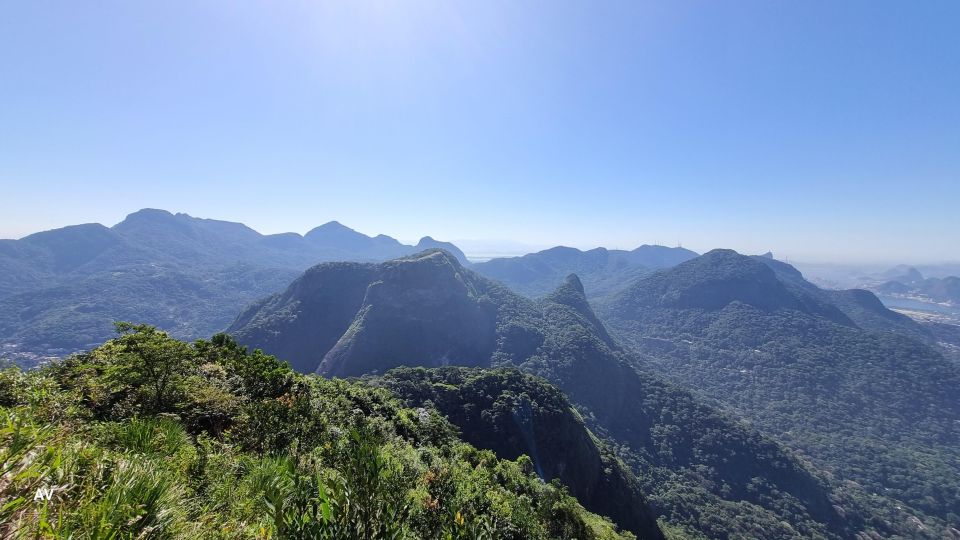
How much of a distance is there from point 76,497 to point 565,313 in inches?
7643

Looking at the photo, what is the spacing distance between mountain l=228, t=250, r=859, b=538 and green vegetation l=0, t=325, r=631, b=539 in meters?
51.6

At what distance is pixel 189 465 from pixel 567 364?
14554cm

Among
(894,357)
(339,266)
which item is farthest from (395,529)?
(894,357)

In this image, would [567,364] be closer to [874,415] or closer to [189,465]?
[189,465]

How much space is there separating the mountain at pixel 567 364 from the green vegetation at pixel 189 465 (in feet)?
169

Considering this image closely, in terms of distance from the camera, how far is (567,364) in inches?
5655

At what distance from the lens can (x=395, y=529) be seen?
5.72 meters

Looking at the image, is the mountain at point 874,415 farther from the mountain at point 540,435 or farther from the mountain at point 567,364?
the mountain at point 540,435

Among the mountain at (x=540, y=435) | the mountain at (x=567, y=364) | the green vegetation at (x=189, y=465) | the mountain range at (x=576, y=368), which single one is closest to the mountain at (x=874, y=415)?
the mountain range at (x=576, y=368)

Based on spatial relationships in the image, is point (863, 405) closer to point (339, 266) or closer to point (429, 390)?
point (429, 390)

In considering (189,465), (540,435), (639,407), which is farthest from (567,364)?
(189,465)

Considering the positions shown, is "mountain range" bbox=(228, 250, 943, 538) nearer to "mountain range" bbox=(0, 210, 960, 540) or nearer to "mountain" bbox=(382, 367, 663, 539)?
"mountain range" bbox=(0, 210, 960, 540)

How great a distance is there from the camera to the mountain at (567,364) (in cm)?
8981

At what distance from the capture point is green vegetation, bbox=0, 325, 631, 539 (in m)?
4.57
